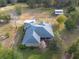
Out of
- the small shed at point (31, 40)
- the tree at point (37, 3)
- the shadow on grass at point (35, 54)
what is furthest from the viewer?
the tree at point (37, 3)

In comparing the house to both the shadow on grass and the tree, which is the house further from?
the tree

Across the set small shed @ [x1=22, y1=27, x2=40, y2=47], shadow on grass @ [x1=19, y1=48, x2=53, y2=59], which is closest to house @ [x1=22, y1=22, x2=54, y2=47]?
small shed @ [x1=22, y1=27, x2=40, y2=47]

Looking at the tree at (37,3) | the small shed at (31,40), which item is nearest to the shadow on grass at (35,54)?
the small shed at (31,40)

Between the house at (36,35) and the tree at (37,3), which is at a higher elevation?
the house at (36,35)

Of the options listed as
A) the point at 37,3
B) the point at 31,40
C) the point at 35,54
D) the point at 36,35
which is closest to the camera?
the point at 35,54

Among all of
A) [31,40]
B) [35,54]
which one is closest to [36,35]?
[31,40]

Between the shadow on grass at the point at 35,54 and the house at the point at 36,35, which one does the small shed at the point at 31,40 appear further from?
the shadow on grass at the point at 35,54

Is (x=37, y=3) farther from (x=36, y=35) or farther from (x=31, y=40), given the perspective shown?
(x=31, y=40)

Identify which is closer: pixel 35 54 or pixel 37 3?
pixel 35 54

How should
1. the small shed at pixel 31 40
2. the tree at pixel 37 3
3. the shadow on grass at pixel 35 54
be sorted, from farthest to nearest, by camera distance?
the tree at pixel 37 3 → the small shed at pixel 31 40 → the shadow on grass at pixel 35 54

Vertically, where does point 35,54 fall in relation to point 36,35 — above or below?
below

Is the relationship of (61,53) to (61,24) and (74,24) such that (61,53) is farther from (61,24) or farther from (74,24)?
(61,24)

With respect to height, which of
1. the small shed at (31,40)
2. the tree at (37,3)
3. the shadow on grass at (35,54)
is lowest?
the tree at (37,3)
